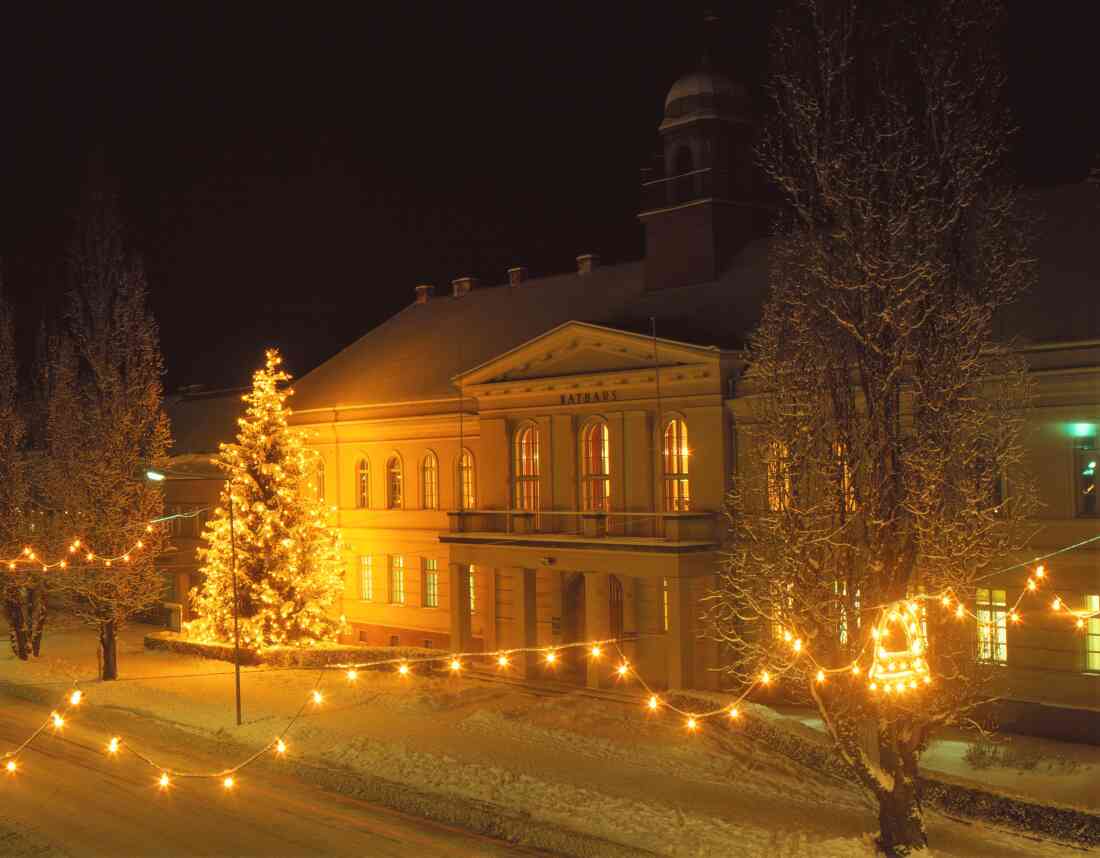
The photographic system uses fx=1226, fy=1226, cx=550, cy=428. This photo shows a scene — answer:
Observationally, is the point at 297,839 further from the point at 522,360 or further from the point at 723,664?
the point at 522,360

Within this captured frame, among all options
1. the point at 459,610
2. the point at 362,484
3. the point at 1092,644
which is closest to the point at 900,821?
the point at 1092,644

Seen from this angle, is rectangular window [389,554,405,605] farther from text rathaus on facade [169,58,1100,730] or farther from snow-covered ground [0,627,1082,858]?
snow-covered ground [0,627,1082,858]

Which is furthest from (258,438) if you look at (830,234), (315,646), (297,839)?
(830,234)

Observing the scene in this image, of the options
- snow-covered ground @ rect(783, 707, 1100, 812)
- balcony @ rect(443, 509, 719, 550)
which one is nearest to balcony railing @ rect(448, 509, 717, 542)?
balcony @ rect(443, 509, 719, 550)

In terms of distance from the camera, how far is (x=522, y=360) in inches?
1430

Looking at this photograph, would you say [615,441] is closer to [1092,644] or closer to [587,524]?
[587,524]

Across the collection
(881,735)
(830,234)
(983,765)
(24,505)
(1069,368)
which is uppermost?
(830,234)

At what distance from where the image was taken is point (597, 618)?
33219 millimetres

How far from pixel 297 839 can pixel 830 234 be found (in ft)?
42.1

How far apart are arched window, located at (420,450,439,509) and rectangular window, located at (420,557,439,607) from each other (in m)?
1.95

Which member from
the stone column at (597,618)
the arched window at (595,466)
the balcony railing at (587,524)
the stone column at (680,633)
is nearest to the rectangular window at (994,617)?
the balcony railing at (587,524)

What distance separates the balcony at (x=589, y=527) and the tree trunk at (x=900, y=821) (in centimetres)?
1264

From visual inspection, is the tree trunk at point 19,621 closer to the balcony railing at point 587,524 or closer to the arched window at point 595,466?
the balcony railing at point 587,524

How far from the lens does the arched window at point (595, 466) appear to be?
3497cm
